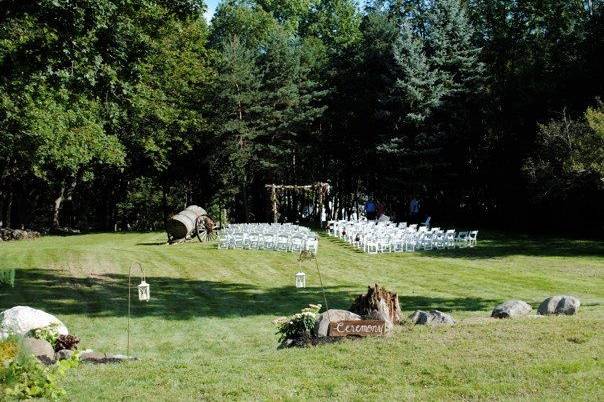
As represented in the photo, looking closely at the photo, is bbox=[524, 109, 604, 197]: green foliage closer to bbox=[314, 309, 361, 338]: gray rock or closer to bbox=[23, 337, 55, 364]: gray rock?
bbox=[314, 309, 361, 338]: gray rock

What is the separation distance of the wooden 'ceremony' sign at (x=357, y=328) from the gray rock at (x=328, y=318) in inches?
8.5

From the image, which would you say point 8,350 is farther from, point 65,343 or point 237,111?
point 237,111

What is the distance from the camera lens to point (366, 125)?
45094mm

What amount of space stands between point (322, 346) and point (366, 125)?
Answer: 36.6 m

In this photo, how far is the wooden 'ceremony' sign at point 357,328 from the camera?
9703 mm

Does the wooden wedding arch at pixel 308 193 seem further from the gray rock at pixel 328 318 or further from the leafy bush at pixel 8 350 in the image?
the leafy bush at pixel 8 350

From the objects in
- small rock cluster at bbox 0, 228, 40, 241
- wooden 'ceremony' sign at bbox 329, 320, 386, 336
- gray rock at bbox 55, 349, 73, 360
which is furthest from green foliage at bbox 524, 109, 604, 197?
small rock cluster at bbox 0, 228, 40, 241

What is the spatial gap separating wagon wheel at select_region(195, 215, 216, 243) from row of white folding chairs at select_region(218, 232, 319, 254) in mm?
2822

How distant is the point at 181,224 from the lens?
98.1 feet

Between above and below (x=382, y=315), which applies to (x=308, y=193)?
above

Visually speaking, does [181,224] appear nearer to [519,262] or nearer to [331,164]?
[519,262]

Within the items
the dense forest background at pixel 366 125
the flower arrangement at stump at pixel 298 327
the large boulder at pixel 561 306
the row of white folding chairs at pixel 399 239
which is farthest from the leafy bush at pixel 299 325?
the dense forest background at pixel 366 125

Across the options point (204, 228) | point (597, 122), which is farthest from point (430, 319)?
point (204, 228)

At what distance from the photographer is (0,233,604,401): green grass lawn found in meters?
7.55
